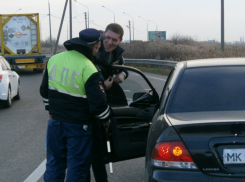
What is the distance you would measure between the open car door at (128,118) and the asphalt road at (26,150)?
0.69 meters

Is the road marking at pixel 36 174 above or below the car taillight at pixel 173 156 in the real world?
below

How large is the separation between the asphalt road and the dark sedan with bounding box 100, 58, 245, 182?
6.81 ft

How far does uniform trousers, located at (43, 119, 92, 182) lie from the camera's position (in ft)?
14.3

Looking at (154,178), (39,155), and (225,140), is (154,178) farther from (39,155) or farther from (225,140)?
(39,155)

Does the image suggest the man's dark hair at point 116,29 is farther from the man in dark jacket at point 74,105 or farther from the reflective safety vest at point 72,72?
the reflective safety vest at point 72,72

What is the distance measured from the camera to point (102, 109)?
4340 mm

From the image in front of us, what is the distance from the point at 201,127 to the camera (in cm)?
340

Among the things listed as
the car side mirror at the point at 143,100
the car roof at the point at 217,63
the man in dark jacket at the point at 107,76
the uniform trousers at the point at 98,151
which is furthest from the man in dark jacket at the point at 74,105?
the car roof at the point at 217,63

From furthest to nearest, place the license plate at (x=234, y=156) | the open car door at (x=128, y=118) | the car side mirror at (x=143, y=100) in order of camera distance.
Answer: the open car door at (x=128, y=118)
the car side mirror at (x=143, y=100)
the license plate at (x=234, y=156)

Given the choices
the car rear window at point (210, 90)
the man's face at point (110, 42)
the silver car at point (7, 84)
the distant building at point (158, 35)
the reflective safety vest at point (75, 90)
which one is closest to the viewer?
the car rear window at point (210, 90)

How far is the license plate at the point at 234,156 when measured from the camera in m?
3.31

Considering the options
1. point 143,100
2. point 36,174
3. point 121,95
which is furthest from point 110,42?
point 36,174

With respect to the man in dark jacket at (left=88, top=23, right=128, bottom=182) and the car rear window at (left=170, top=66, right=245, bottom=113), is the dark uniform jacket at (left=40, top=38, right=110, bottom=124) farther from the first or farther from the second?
the car rear window at (left=170, top=66, right=245, bottom=113)

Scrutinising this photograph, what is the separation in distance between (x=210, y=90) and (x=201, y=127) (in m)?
0.69
